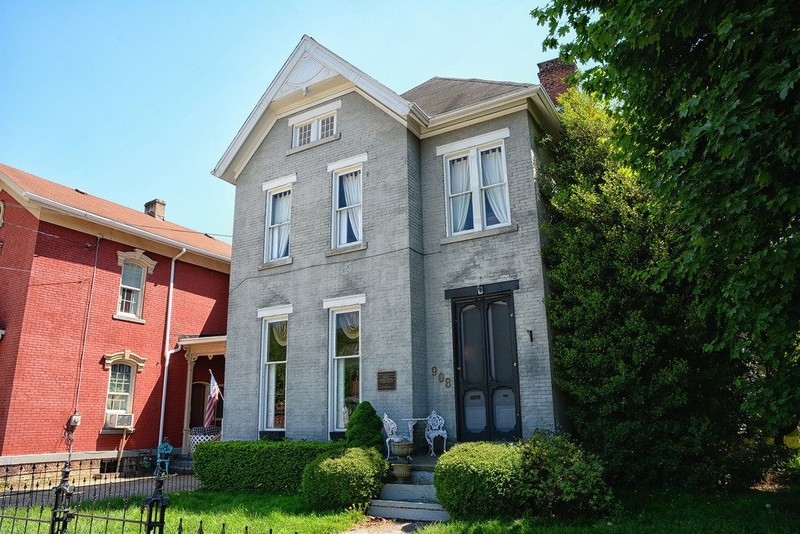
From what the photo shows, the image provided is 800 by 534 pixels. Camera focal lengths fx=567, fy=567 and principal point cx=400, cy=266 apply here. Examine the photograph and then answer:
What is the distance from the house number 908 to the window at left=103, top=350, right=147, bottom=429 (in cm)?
1130

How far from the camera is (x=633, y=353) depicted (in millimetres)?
10055

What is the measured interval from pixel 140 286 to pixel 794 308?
18.5 m

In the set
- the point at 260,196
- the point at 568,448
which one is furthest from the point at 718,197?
the point at 260,196

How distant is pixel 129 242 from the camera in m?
18.9

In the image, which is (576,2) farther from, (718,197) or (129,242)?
(129,242)

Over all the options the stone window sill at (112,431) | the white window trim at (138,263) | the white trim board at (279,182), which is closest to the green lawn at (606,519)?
the stone window sill at (112,431)

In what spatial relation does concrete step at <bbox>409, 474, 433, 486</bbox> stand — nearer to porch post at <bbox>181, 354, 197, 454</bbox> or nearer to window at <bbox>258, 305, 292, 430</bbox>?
window at <bbox>258, 305, 292, 430</bbox>

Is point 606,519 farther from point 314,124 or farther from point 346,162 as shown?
point 314,124

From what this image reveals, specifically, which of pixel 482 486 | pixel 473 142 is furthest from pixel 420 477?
pixel 473 142

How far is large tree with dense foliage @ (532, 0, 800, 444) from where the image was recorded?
574 cm

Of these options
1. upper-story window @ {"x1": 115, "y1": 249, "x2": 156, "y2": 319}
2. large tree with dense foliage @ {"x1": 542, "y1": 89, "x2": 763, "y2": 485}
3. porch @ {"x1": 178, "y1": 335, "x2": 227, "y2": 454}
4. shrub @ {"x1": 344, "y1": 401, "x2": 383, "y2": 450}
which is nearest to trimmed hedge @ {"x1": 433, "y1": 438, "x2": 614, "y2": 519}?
large tree with dense foliage @ {"x1": 542, "y1": 89, "x2": 763, "y2": 485}

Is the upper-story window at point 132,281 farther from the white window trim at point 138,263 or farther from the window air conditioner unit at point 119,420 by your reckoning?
the window air conditioner unit at point 119,420

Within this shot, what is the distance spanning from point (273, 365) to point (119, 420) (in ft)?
23.6

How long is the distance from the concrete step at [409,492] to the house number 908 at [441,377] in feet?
8.60
